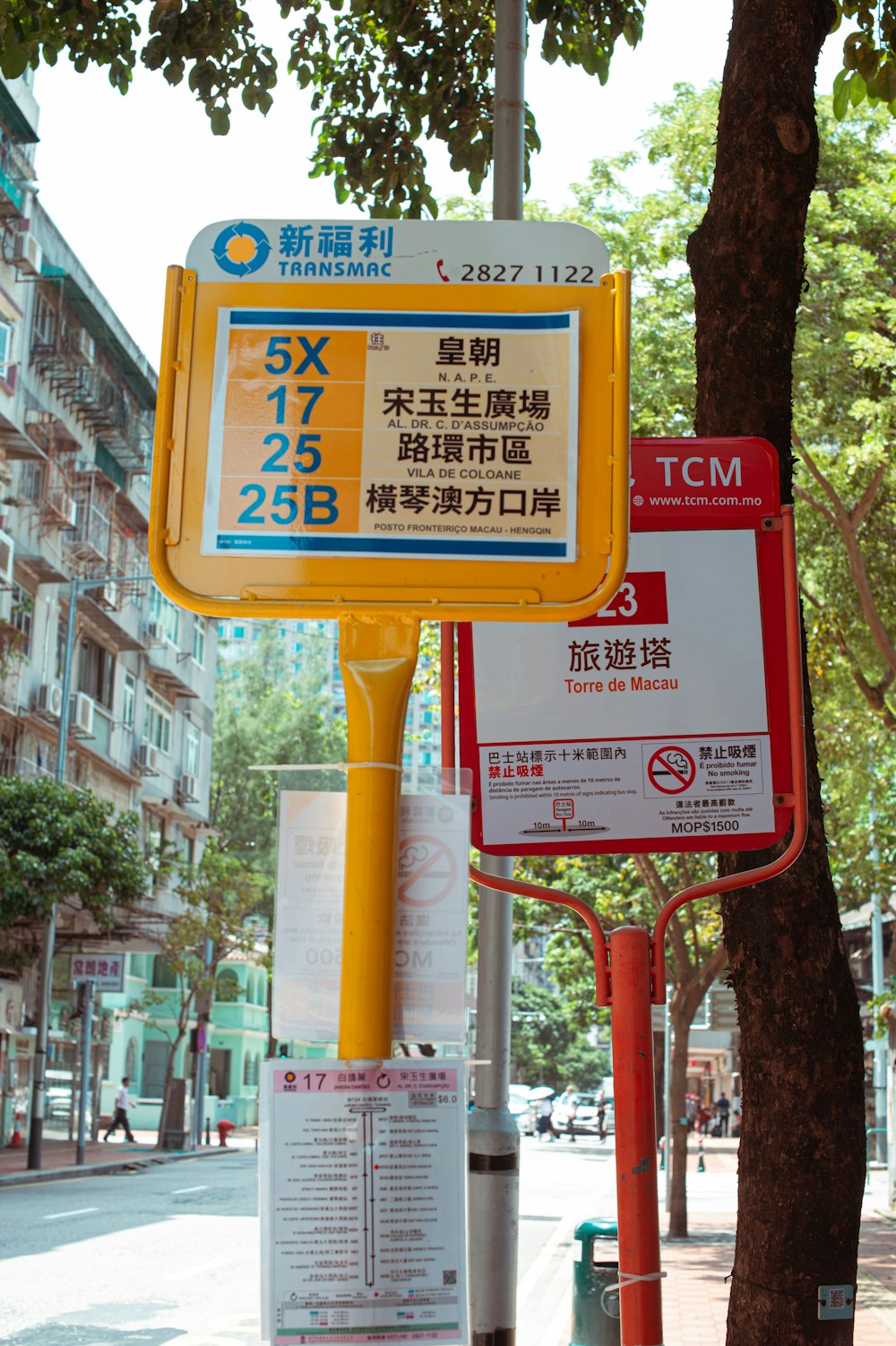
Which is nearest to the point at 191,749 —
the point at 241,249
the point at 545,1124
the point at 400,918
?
the point at 545,1124

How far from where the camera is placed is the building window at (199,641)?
4372 centimetres

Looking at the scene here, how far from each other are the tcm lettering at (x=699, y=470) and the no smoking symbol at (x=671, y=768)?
1.91 feet

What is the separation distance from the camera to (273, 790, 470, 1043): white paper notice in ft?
7.87

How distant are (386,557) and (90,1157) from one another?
29661 mm

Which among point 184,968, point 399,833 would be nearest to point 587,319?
point 399,833

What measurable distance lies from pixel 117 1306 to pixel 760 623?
10302mm

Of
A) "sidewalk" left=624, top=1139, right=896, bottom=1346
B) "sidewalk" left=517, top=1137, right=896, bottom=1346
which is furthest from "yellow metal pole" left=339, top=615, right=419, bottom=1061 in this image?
"sidewalk" left=517, top=1137, right=896, bottom=1346

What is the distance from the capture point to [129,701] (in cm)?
3734

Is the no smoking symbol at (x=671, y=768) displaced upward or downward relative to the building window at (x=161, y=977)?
downward

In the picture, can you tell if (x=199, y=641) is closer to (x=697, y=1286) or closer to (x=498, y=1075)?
(x=697, y=1286)

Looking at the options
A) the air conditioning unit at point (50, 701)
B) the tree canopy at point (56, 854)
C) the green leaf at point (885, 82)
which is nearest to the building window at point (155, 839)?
the air conditioning unit at point (50, 701)

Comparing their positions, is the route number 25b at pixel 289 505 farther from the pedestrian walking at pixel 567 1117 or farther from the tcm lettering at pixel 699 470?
the pedestrian walking at pixel 567 1117

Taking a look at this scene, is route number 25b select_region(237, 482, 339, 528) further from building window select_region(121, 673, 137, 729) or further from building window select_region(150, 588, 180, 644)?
building window select_region(150, 588, 180, 644)

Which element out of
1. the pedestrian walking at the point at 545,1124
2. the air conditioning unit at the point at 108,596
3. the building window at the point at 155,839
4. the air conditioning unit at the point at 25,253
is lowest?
the pedestrian walking at the point at 545,1124
